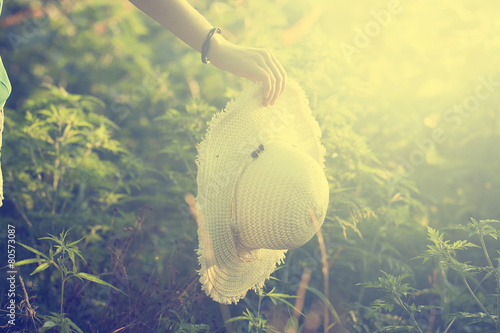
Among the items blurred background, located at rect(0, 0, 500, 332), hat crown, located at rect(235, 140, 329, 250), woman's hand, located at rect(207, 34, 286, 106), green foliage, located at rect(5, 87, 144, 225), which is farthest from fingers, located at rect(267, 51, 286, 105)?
green foliage, located at rect(5, 87, 144, 225)

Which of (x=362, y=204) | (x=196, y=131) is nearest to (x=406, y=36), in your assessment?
(x=362, y=204)

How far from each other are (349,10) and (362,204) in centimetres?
285

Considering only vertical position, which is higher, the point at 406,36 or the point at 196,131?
the point at 406,36

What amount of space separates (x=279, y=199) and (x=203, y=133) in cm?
104

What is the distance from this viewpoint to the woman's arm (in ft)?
5.42

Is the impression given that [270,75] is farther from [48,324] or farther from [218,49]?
[48,324]

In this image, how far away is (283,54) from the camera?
2832mm

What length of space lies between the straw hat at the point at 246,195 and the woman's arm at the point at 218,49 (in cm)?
9

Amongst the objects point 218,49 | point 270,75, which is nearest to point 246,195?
point 270,75

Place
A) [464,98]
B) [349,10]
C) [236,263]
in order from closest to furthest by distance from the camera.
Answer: [236,263] → [464,98] → [349,10]

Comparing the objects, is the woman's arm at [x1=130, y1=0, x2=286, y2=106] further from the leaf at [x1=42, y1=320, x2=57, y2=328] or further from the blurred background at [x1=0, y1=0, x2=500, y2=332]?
the leaf at [x1=42, y1=320, x2=57, y2=328]

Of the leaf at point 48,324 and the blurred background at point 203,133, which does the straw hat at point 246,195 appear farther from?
the leaf at point 48,324

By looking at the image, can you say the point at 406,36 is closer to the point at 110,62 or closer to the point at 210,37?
the point at 210,37

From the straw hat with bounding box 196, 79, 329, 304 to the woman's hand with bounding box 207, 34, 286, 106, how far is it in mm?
75
